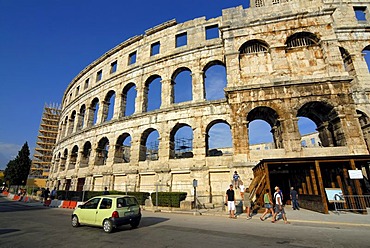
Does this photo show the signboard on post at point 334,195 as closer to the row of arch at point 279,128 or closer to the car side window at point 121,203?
the row of arch at point 279,128

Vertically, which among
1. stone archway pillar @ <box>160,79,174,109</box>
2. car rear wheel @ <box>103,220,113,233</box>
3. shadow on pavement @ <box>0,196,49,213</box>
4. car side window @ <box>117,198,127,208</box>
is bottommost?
shadow on pavement @ <box>0,196,49,213</box>

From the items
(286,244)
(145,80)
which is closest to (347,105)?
(286,244)

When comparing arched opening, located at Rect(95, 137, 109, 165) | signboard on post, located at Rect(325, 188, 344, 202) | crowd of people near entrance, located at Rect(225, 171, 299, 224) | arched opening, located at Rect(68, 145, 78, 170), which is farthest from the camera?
arched opening, located at Rect(68, 145, 78, 170)

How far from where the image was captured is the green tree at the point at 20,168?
162 feet

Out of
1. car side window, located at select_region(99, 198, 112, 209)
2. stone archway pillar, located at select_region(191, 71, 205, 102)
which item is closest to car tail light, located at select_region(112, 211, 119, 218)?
car side window, located at select_region(99, 198, 112, 209)

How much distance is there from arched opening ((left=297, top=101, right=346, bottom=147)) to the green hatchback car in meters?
15.0

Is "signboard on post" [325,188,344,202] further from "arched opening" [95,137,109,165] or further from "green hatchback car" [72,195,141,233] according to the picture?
"arched opening" [95,137,109,165]

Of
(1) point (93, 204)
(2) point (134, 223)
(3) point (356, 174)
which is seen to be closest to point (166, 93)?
(1) point (93, 204)

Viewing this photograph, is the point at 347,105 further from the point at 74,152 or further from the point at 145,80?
the point at 74,152

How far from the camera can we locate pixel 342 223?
8.21 meters

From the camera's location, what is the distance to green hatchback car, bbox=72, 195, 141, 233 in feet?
23.3

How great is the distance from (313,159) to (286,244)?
8.15 m

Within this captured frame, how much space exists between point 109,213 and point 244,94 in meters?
13.5

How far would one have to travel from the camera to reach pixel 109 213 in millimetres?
7191
